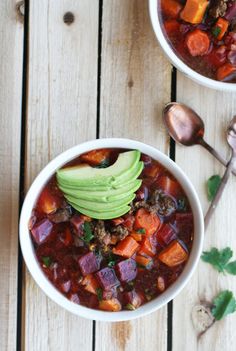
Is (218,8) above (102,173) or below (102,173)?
above

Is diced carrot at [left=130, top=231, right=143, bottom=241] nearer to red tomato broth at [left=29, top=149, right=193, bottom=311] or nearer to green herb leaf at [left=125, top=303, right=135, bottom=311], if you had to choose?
red tomato broth at [left=29, top=149, right=193, bottom=311]

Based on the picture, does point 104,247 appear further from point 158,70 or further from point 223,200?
point 158,70

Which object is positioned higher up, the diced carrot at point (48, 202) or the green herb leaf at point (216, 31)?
the green herb leaf at point (216, 31)

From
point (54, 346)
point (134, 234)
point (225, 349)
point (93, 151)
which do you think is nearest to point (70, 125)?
point (93, 151)

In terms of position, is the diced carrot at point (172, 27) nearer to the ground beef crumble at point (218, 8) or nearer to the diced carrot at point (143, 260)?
the ground beef crumble at point (218, 8)

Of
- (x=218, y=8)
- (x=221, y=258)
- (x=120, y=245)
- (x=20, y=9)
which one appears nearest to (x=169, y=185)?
(x=120, y=245)

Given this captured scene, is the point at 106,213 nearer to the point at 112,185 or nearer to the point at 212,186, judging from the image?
the point at 112,185

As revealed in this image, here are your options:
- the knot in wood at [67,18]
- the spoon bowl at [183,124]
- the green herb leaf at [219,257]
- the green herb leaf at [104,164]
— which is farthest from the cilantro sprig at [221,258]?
the knot in wood at [67,18]
